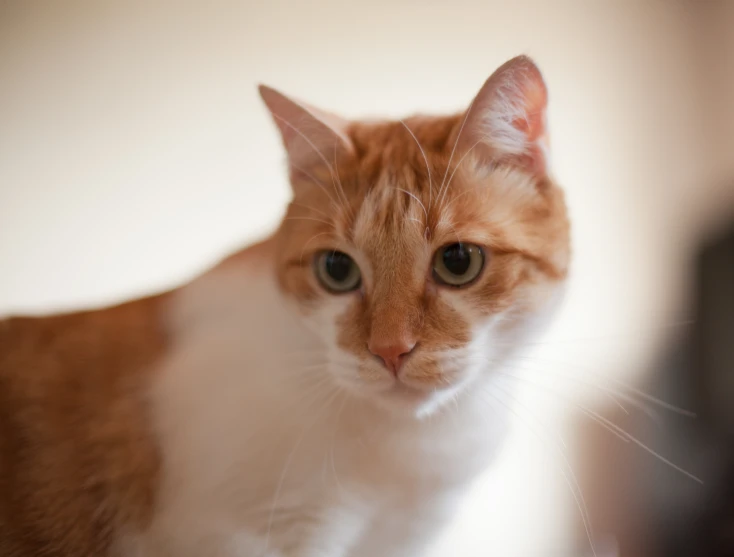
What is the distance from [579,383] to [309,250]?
50cm

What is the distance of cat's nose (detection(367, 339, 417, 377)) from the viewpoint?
66 centimetres

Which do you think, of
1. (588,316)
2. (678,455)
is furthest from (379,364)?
(678,455)

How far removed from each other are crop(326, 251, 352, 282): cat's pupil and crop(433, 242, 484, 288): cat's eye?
0.12m

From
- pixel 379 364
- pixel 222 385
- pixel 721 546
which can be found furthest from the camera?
pixel 721 546

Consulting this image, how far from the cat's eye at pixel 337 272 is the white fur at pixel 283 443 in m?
0.04

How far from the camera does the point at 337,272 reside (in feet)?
2.53

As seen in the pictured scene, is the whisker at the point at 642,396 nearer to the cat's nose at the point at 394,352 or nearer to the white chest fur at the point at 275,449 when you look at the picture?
the white chest fur at the point at 275,449

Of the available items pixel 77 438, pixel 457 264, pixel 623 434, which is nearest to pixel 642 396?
pixel 623 434

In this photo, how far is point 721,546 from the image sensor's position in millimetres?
933

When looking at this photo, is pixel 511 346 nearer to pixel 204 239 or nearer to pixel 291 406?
pixel 291 406

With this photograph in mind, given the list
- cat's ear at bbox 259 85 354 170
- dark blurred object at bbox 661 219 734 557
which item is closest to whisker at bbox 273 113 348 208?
cat's ear at bbox 259 85 354 170

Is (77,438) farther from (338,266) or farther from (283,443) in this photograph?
(338,266)

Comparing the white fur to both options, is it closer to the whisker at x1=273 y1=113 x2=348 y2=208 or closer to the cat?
the cat

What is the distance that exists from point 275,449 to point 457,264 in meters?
0.33
